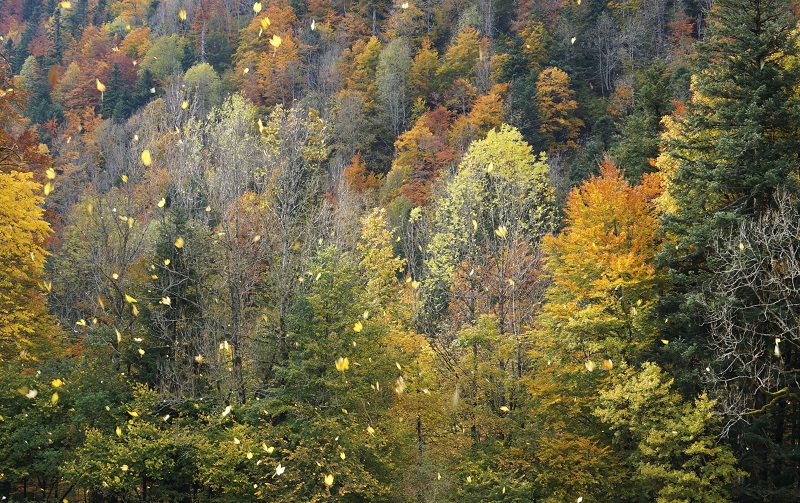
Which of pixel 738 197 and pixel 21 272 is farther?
pixel 21 272

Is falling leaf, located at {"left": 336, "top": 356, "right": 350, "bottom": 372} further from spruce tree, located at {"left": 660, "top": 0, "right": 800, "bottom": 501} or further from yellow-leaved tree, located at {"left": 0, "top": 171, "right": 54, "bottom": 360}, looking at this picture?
yellow-leaved tree, located at {"left": 0, "top": 171, "right": 54, "bottom": 360}

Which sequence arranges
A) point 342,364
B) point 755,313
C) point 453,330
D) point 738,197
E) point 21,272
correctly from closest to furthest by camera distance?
1. point 755,313
2. point 738,197
3. point 342,364
4. point 21,272
5. point 453,330

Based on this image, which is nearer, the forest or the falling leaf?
the forest

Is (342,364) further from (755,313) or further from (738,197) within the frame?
(738,197)

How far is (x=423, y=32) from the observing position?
6588 cm

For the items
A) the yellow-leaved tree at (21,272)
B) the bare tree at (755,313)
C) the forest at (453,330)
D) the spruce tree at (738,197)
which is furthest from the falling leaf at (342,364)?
the yellow-leaved tree at (21,272)

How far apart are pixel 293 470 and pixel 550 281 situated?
14366mm

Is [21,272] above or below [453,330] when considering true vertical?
above

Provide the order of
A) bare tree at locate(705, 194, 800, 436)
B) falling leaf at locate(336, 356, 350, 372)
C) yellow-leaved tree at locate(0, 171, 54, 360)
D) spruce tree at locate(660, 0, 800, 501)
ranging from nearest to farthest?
bare tree at locate(705, 194, 800, 436) → spruce tree at locate(660, 0, 800, 501) → falling leaf at locate(336, 356, 350, 372) → yellow-leaved tree at locate(0, 171, 54, 360)

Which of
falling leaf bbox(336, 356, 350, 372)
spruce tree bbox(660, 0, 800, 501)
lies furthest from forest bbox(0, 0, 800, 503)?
falling leaf bbox(336, 356, 350, 372)

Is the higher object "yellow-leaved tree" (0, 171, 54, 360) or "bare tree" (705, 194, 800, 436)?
A: "yellow-leaved tree" (0, 171, 54, 360)

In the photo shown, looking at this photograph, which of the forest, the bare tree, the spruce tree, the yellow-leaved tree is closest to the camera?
the bare tree

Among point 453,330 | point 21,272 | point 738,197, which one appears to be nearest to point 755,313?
point 738,197

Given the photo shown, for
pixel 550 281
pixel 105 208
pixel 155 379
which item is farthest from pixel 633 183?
pixel 105 208
